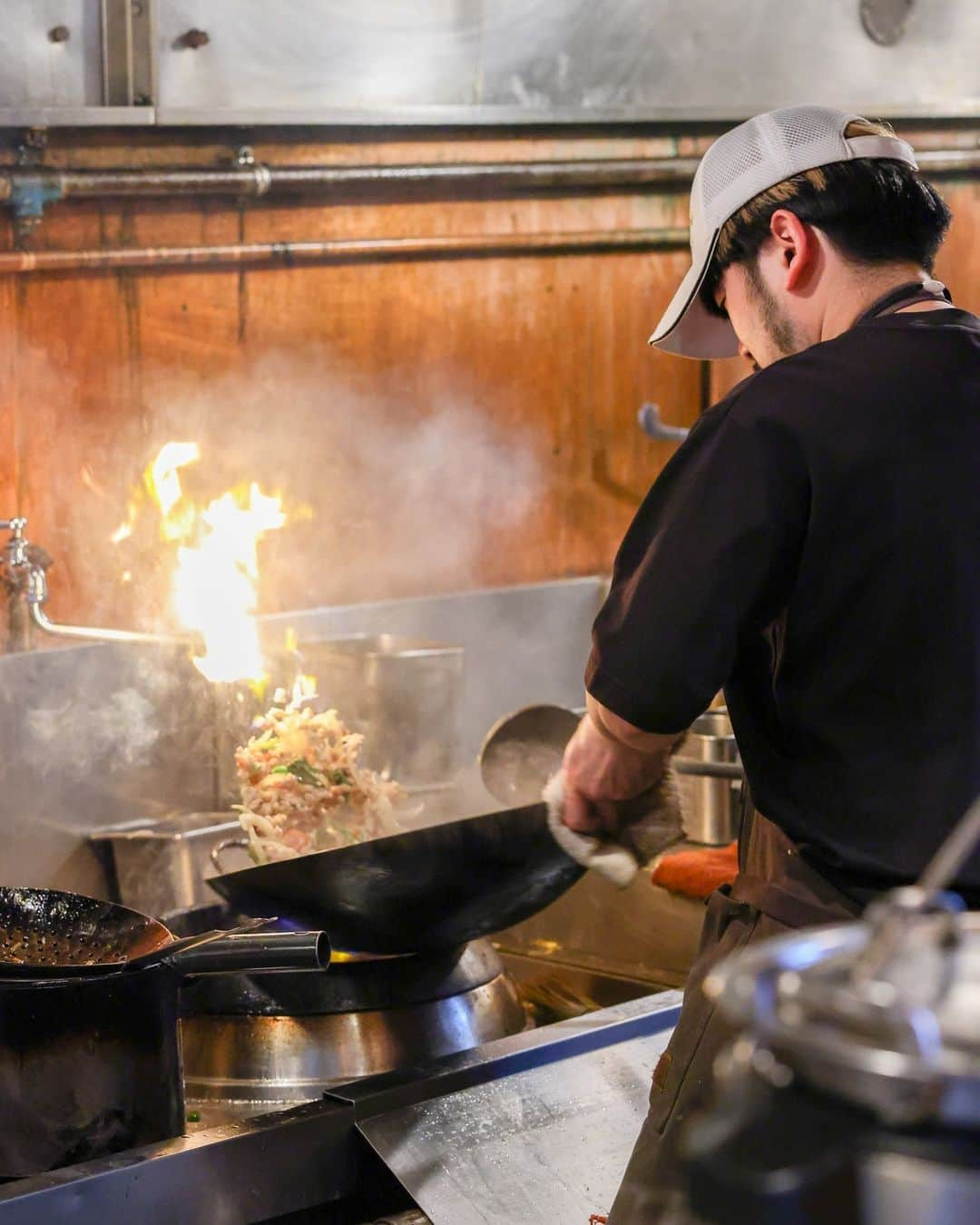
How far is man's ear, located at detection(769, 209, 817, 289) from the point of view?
1565 millimetres

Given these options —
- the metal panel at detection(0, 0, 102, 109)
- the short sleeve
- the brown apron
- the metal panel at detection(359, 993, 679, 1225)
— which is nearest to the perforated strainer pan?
the metal panel at detection(359, 993, 679, 1225)

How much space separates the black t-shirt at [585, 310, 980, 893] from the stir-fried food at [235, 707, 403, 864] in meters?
1.25

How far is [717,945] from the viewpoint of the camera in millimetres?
1649

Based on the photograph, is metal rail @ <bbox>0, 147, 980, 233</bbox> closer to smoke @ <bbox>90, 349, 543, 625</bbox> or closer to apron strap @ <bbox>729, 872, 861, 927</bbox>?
smoke @ <bbox>90, 349, 543, 625</bbox>

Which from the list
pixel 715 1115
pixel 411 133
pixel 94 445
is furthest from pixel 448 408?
pixel 715 1115

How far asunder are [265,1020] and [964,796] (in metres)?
1.11

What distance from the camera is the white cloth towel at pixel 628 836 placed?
1.69 m

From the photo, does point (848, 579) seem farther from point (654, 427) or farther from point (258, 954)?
point (654, 427)

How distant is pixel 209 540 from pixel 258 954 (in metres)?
1.97

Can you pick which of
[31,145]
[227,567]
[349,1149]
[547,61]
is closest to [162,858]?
[227,567]

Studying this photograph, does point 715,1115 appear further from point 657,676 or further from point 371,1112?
point 371,1112

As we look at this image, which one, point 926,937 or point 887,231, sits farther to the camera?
point 887,231

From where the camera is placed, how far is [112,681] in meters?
3.24

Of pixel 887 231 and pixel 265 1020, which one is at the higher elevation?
pixel 887 231
